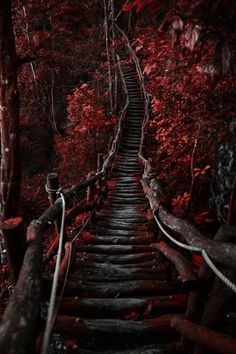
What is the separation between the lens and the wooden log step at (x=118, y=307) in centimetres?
338

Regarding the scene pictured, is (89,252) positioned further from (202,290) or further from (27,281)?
(27,281)

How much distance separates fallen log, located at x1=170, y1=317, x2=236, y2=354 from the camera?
7.19 ft

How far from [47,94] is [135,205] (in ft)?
44.7

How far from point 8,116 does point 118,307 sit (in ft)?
12.7

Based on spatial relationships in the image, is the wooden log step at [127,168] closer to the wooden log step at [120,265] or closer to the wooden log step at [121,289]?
the wooden log step at [120,265]

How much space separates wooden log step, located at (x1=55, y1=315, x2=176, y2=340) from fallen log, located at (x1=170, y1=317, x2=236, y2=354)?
219 millimetres

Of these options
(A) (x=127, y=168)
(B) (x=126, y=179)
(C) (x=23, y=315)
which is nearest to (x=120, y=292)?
(C) (x=23, y=315)

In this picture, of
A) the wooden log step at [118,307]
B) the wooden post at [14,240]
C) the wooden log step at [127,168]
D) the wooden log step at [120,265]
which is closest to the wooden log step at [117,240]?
the wooden log step at [120,265]

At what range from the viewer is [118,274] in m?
4.59

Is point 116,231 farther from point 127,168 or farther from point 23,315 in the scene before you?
point 127,168

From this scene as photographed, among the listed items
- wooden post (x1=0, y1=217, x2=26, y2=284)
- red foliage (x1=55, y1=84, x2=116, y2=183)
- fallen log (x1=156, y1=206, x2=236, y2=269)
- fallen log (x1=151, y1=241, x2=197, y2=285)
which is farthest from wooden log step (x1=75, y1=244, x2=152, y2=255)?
red foliage (x1=55, y1=84, x2=116, y2=183)

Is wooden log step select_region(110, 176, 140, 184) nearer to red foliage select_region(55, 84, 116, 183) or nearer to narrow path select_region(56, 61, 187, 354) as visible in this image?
narrow path select_region(56, 61, 187, 354)

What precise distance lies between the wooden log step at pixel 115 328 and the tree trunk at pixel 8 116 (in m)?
2.96

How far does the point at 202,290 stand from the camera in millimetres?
2705
